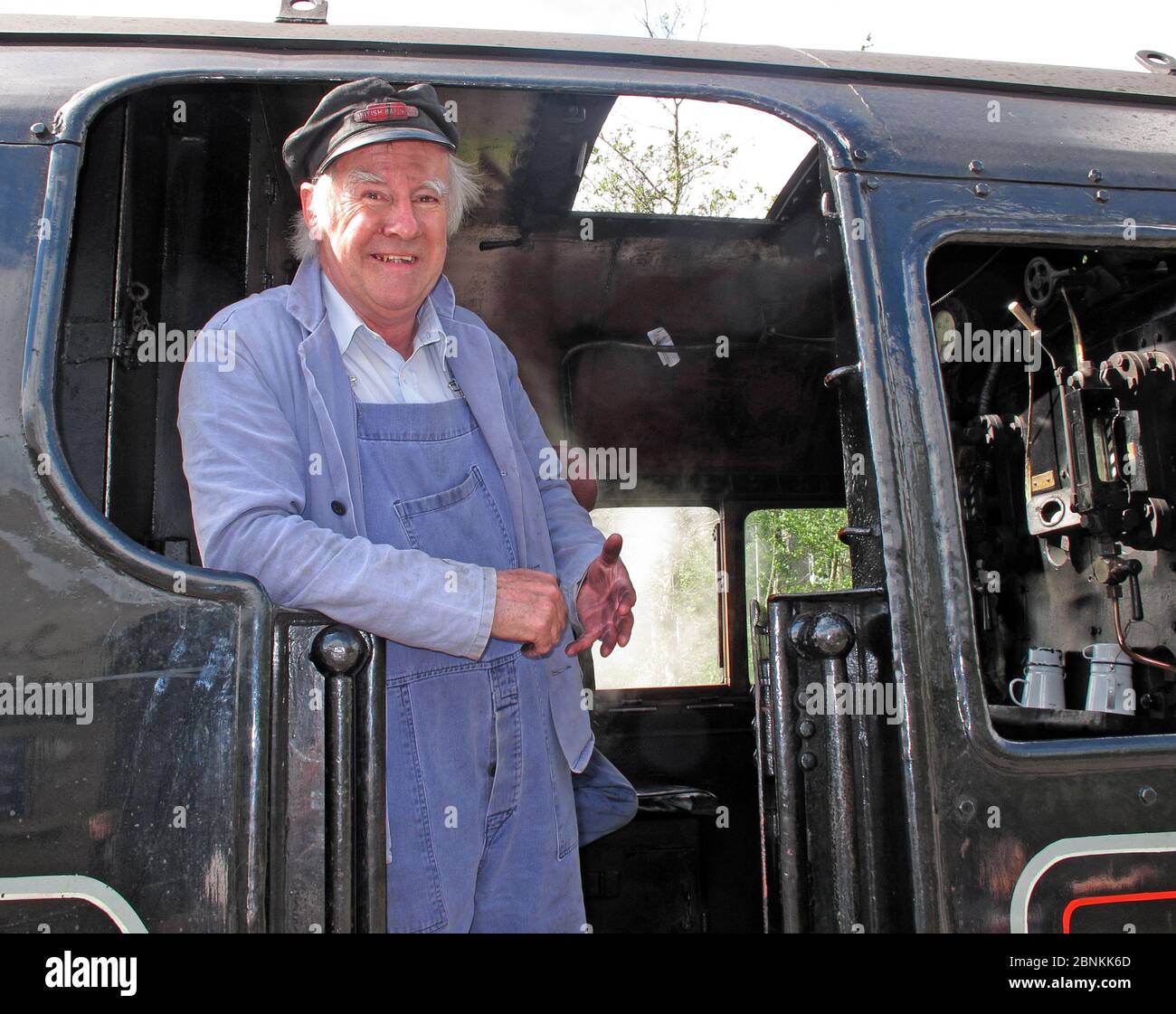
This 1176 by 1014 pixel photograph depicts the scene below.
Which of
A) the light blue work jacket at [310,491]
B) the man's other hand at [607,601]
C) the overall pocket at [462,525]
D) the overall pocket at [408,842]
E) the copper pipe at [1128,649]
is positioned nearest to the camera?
the light blue work jacket at [310,491]

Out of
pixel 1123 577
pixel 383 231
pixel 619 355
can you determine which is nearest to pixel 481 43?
pixel 383 231

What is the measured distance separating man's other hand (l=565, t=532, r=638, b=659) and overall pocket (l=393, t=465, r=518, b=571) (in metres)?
0.15

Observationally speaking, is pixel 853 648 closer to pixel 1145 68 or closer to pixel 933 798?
pixel 933 798

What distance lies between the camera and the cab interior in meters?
1.89

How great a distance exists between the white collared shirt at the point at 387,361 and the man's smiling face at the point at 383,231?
4cm

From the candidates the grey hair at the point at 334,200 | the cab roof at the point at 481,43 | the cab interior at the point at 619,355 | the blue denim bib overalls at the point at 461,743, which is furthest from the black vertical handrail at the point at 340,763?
the cab roof at the point at 481,43

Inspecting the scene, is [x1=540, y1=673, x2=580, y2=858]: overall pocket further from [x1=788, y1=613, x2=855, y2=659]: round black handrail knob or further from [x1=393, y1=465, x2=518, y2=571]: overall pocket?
[x1=788, y1=613, x2=855, y2=659]: round black handrail knob

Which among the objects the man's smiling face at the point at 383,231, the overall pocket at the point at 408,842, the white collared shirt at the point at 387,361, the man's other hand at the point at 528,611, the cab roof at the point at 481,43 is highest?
the cab roof at the point at 481,43

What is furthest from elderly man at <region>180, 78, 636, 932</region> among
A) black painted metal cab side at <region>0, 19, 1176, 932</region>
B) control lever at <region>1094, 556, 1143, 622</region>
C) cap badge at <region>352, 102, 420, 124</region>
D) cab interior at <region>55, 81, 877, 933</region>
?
control lever at <region>1094, 556, 1143, 622</region>

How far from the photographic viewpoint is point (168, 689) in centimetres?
132

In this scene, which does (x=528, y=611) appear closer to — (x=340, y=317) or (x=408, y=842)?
(x=408, y=842)

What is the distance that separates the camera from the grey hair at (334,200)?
1.84m

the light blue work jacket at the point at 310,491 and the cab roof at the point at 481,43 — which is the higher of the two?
the cab roof at the point at 481,43

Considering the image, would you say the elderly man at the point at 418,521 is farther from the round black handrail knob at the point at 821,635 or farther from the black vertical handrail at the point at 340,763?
the round black handrail knob at the point at 821,635
